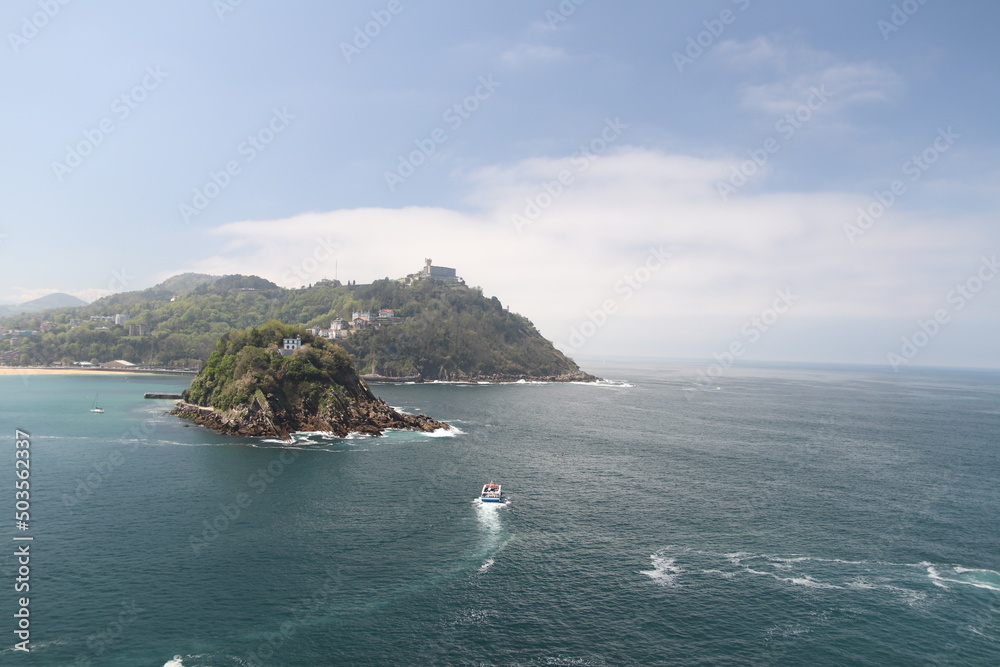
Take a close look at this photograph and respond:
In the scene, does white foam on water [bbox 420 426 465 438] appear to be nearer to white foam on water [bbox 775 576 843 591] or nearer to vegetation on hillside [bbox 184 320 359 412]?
vegetation on hillside [bbox 184 320 359 412]

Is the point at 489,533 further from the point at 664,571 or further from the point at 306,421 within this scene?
the point at 306,421

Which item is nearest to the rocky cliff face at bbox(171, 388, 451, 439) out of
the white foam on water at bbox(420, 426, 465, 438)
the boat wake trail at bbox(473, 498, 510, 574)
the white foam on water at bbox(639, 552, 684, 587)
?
the white foam on water at bbox(420, 426, 465, 438)

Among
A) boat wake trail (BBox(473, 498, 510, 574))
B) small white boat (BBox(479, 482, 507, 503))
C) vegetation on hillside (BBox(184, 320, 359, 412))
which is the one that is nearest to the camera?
boat wake trail (BBox(473, 498, 510, 574))

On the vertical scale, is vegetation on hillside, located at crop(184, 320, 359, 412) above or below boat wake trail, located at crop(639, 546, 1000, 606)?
above

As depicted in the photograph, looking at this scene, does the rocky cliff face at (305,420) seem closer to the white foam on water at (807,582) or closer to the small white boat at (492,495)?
the small white boat at (492,495)

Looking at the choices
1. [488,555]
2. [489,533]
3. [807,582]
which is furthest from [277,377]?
[807,582]

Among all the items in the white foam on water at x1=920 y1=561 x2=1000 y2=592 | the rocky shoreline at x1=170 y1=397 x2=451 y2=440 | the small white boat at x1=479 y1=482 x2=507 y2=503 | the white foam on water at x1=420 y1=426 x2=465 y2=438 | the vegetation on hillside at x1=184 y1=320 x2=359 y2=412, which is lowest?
the white foam on water at x1=920 y1=561 x2=1000 y2=592
